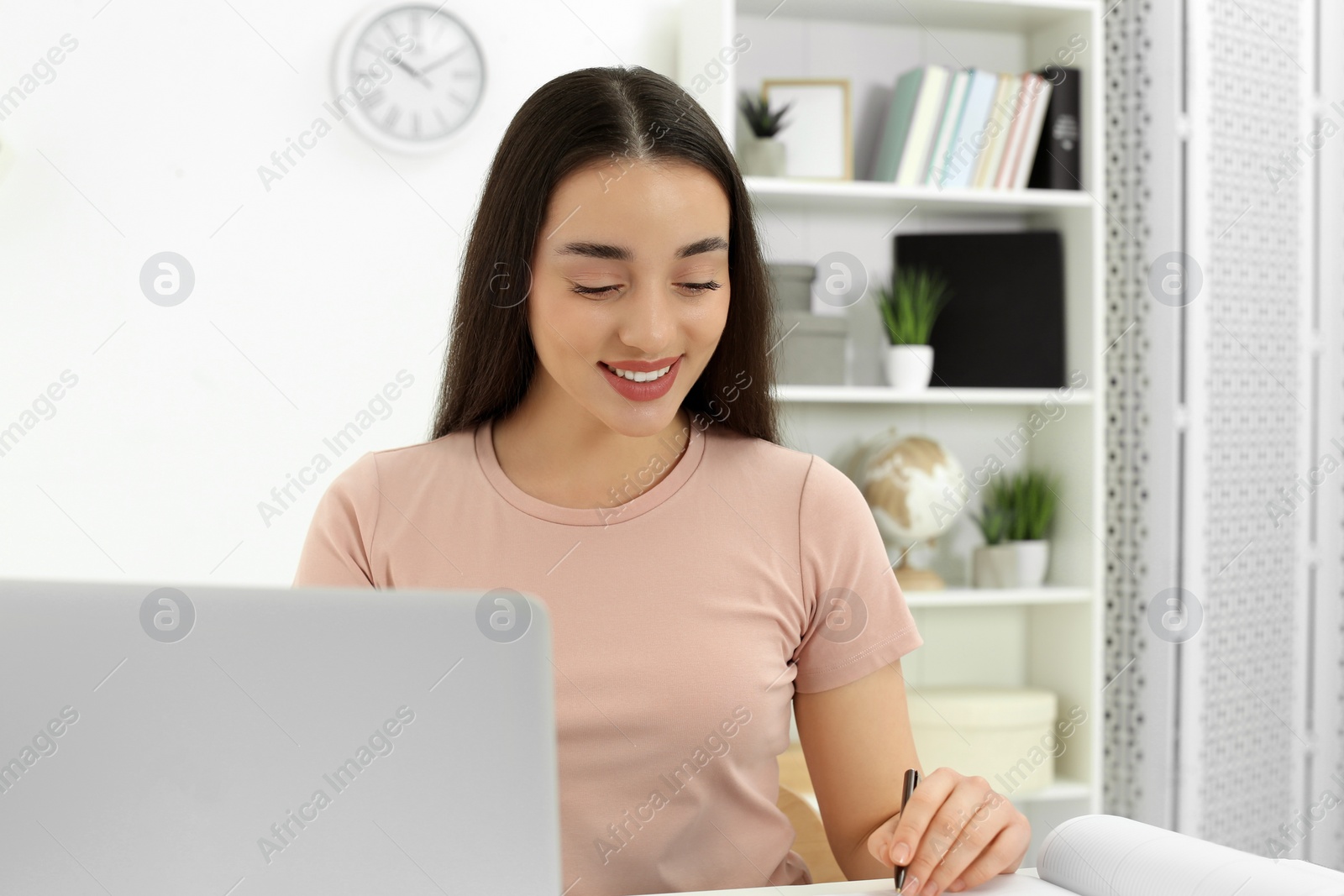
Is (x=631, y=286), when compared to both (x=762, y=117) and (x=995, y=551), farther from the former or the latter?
(x=995, y=551)

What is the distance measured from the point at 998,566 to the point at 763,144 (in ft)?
3.37

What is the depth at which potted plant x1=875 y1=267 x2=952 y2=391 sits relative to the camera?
93.6 inches

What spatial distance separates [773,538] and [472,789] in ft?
2.14

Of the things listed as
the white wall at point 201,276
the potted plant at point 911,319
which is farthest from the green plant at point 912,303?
the white wall at point 201,276

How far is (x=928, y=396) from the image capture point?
7.71 feet

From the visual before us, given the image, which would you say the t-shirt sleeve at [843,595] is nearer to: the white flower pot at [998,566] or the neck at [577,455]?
the neck at [577,455]

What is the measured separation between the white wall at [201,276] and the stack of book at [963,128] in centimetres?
81

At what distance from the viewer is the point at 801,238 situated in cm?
247

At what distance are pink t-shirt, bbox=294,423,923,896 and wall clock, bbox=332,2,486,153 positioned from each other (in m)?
1.25

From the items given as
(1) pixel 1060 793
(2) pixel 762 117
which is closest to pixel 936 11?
(2) pixel 762 117

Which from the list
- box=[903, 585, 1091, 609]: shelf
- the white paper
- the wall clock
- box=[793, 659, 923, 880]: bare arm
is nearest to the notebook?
the white paper

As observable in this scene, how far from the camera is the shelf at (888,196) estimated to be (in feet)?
7.40

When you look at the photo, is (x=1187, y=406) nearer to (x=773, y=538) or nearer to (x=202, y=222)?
(x=773, y=538)

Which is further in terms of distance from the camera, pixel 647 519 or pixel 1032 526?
pixel 1032 526
